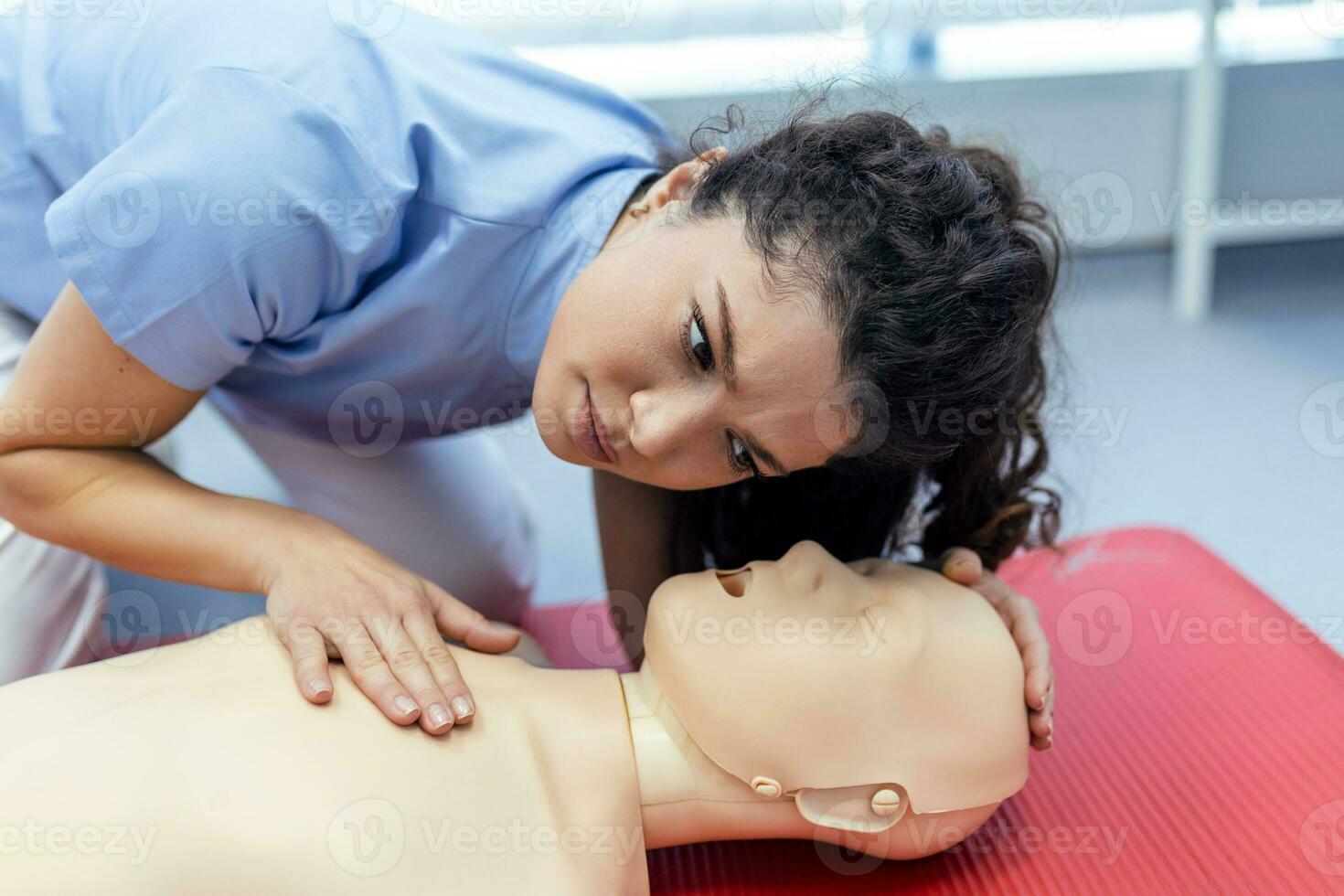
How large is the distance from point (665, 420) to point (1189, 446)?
150 centimetres

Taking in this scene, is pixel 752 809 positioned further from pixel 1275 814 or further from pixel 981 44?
pixel 981 44

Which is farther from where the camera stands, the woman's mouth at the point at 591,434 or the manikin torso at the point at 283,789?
the woman's mouth at the point at 591,434

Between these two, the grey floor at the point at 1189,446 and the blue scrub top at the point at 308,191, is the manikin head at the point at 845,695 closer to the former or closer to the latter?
the blue scrub top at the point at 308,191

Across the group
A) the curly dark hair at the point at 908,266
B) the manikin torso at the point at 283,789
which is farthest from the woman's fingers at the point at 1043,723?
the manikin torso at the point at 283,789

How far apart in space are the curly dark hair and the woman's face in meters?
0.02

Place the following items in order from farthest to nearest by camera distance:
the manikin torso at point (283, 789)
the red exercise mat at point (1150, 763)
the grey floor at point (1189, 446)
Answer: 1. the grey floor at point (1189, 446)
2. the red exercise mat at point (1150, 763)
3. the manikin torso at point (283, 789)

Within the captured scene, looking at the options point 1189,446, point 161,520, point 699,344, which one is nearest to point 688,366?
Result: point 699,344

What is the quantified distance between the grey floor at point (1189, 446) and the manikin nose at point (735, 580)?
51 centimetres

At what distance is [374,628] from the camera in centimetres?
98

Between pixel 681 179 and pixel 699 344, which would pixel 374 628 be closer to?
pixel 699 344

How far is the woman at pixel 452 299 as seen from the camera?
37.1 inches

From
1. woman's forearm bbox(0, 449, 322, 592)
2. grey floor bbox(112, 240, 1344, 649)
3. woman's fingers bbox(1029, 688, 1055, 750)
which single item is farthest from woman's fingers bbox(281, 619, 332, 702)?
grey floor bbox(112, 240, 1344, 649)

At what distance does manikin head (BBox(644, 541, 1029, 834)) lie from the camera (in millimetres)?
937

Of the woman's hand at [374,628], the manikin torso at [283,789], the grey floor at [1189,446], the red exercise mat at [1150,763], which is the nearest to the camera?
the manikin torso at [283,789]
